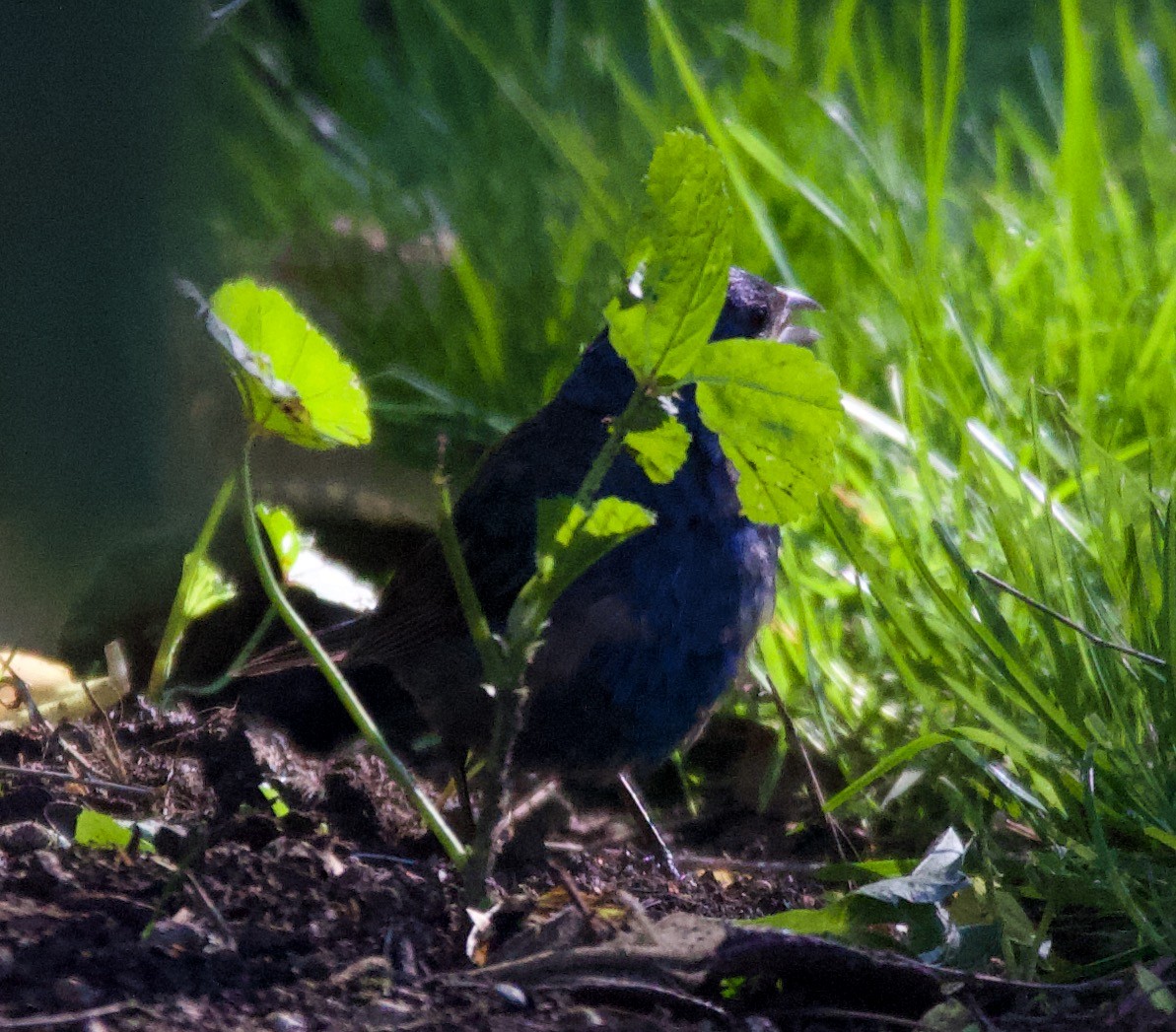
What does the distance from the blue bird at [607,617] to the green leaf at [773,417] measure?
603 mm

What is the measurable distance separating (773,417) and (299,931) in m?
0.76

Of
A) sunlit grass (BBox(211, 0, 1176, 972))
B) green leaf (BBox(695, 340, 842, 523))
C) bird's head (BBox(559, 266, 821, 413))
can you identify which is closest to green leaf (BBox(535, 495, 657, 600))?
green leaf (BBox(695, 340, 842, 523))

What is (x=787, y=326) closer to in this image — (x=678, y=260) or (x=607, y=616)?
(x=607, y=616)

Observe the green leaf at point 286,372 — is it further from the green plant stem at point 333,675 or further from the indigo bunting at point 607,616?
the indigo bunting at point 607,616

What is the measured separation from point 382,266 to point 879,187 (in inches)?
52.7

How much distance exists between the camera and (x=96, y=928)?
1.55 metres

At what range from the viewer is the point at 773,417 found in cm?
169

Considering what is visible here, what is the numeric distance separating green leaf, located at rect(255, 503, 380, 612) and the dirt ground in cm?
31

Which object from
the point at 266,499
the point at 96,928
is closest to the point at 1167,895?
the point at 96,928

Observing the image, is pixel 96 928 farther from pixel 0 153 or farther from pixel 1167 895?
pixel 0 153

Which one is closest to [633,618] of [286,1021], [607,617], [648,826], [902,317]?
[607,617]

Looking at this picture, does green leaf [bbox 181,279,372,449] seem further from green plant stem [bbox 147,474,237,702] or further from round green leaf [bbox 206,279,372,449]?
green plant stem [bbox 147,474,237,702]

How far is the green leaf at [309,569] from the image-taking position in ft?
7.39

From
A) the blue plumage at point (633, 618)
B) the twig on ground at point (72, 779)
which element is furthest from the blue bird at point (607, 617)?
the twig on ground at point (72, 779)
